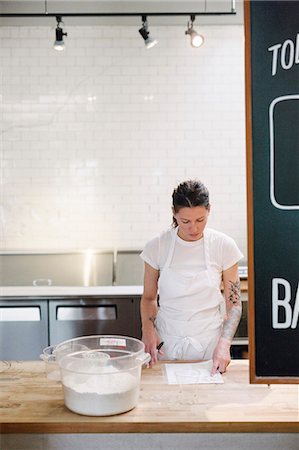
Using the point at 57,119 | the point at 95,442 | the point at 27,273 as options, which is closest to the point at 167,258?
the point at 95,442

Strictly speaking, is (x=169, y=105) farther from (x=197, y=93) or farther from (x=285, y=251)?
(x=285, y=251)

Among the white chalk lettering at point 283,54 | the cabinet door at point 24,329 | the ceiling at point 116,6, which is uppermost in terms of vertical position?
the ceiling at point 116,6

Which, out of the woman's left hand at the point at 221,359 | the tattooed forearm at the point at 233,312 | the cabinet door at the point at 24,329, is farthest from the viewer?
the cabinet door at the point at 24,329

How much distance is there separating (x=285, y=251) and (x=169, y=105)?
396cm

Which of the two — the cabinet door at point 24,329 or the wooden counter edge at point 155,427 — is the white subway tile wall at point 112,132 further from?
the wooden counter edge at point 155,427

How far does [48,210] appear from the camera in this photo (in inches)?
210

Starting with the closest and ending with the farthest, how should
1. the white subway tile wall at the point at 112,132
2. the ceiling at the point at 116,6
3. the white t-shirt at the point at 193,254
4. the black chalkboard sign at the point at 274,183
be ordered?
the black chalkboard sign at the point at 274,183
the white t-shirt at the point at 193,254
the ceiling at the point at 116,6
the white subway tile wall at the point at 112,132

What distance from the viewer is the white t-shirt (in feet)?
9.39

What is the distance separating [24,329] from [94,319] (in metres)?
0.60

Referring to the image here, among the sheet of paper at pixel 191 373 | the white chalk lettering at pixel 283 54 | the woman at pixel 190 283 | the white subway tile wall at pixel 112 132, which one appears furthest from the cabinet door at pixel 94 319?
the white chalk lettering at pixel 283 54

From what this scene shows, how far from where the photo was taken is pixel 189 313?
283cm

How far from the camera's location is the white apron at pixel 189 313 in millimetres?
2779

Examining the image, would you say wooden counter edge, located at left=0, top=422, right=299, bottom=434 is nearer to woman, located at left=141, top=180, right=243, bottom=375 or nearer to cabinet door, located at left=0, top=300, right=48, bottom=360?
woman, located at left=141, top=180, right=243, bottom=375

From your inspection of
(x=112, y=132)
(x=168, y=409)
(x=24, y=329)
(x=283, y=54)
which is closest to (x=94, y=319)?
(x=24, y=329)
